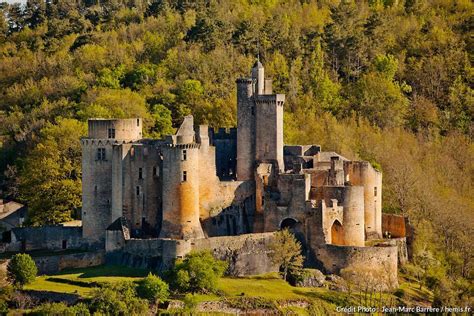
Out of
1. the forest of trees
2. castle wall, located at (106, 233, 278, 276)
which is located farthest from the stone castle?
the forest of trees

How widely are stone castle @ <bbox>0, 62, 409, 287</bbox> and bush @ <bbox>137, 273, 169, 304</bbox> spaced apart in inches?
121

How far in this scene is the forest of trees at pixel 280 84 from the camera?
7938 cm

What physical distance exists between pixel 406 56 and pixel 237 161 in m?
46.5

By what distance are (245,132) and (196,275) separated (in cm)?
1222

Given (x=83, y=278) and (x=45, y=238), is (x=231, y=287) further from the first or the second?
(x=45, y=238)

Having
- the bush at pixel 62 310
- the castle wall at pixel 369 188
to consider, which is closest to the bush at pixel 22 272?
the bush at pixel 62 310

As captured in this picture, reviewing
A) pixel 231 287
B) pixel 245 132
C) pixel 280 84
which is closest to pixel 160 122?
pixel 280 84

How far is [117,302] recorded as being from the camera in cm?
5638

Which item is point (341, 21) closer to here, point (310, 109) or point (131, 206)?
point (310, 109)

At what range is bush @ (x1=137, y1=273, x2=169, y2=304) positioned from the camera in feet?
189

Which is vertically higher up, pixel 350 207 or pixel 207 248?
pixel 350 207

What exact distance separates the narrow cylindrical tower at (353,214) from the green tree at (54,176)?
2024 cm

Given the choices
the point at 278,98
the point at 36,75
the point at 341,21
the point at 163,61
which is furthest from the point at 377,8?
the point at 278,98

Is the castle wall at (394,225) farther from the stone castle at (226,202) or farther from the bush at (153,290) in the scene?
the bush at (153,290)
